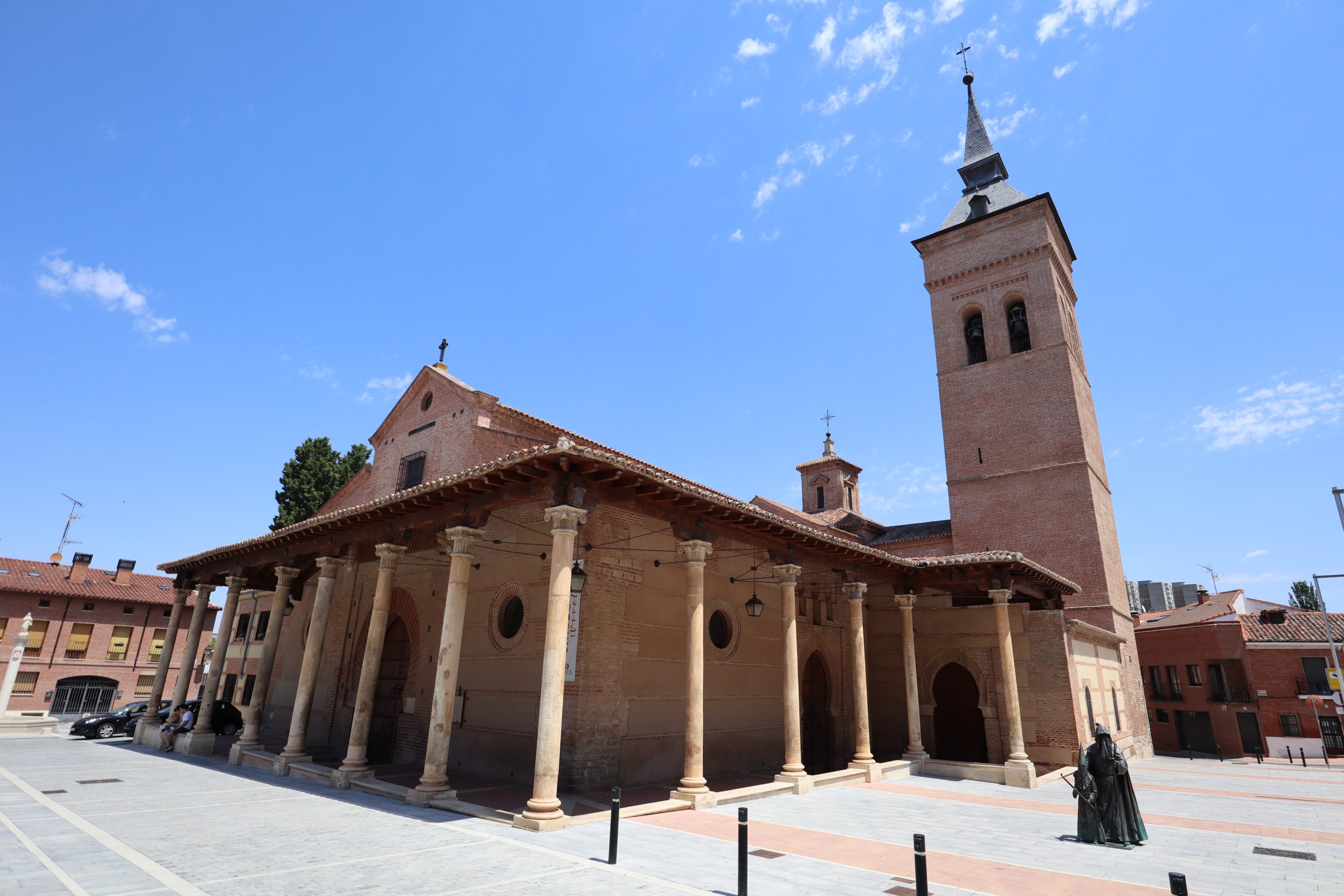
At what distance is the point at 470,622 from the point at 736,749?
614cm

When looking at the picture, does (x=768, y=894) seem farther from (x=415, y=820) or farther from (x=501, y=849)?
(x=415, y=820)

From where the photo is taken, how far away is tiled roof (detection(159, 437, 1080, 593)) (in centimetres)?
867

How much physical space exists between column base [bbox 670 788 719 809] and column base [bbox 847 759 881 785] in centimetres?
460

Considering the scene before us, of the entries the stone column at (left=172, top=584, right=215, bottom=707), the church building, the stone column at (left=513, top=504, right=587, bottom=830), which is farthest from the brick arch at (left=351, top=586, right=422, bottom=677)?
the stone column at (left=513, top=504, right=587, bottom=830)

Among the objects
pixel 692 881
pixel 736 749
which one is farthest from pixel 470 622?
pixel 692 881

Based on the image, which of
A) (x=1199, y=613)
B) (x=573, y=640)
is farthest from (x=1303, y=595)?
(x=573, y=640)

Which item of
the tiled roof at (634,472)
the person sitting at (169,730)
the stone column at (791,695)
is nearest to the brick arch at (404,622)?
the tiled roof at (634,472)

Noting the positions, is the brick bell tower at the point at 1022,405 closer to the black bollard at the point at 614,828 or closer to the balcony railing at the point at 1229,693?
the balcony railing at the point at 1229,693

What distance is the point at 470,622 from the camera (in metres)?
13.2

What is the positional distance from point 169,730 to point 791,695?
15.4m

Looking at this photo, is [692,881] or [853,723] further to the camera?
[853,723]

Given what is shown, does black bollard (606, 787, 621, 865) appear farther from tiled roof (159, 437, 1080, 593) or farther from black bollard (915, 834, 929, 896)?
tiled roof (159, 437, 1080, 593)

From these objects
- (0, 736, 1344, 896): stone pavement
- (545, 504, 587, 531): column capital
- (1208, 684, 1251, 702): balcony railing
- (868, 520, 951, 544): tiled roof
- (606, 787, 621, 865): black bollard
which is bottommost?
(0, 736, 1344, 896): stone pavement

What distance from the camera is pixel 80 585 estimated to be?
3241cm
